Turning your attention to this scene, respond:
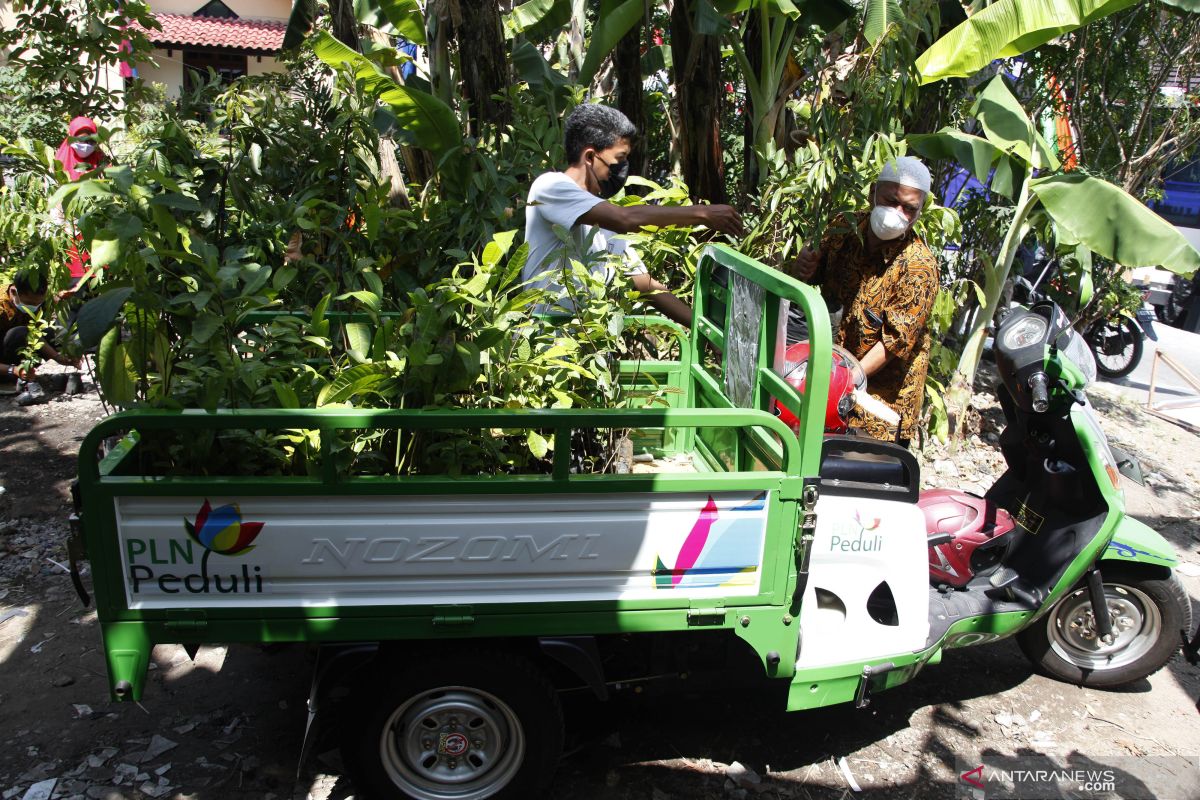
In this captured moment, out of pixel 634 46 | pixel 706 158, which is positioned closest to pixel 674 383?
pixel 706 158

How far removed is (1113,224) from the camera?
4707 millimetres

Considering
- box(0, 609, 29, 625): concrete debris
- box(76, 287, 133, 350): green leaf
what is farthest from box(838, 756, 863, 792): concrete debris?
box(0, 609, 29, 625): concrete debris

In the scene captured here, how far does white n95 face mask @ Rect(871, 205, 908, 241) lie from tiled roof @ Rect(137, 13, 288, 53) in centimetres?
1516

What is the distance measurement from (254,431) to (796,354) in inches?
72.7

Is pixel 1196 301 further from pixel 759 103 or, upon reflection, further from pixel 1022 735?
pixel 1022 735

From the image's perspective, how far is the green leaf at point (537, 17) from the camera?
6496 mm

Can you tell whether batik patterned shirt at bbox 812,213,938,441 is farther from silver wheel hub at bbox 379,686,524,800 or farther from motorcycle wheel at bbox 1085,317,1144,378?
motorcycle wheel at bbox 1085,317,1144,378

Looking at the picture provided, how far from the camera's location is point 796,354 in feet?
10.6

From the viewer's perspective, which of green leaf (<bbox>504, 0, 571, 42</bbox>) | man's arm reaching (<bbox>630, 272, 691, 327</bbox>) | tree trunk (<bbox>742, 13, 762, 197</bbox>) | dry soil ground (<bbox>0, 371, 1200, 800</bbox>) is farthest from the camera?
green leaf (<bbox>504, 0, 571, 42</bbox>)

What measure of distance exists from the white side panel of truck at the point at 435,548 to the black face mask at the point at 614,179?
1.70 meters

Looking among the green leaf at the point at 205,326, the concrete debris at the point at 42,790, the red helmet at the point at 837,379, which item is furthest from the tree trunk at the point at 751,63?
the concrete debris at the point at 42,790

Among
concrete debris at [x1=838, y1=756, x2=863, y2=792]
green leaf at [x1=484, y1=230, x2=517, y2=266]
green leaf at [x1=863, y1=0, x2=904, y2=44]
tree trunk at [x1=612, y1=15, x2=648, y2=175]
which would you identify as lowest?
concrete debris at [x1=838, y1=756, x2=863, y2=792]

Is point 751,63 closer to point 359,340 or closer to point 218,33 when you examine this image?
point 359,340

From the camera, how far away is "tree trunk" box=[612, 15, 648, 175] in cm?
632
